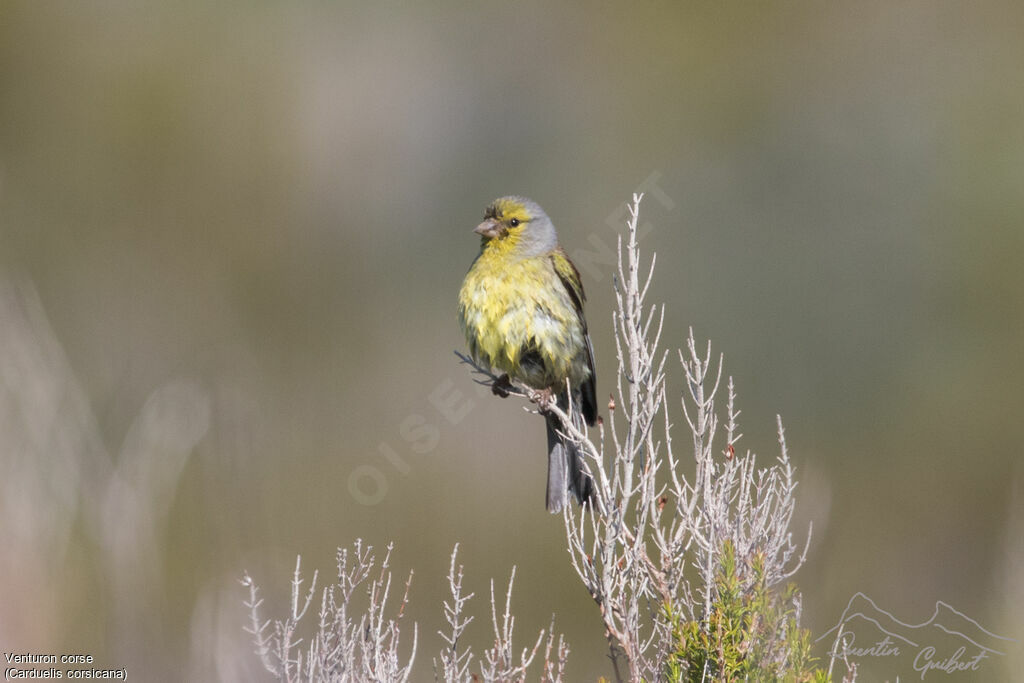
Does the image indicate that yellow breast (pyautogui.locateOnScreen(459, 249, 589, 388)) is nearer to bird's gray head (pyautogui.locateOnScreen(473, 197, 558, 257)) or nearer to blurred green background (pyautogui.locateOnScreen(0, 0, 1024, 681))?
bird's gray head (pyautogui.locateOnScreen(473, 197, 558, 257))

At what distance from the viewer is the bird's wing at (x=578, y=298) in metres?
5.84

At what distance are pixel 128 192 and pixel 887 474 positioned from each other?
1481 centimetres

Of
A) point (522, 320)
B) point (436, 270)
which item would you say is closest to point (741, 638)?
point (522, 320)

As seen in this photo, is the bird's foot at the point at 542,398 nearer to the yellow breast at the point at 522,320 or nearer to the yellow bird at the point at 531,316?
the yellow bird at the point at 531,316

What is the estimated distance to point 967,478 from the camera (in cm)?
1716

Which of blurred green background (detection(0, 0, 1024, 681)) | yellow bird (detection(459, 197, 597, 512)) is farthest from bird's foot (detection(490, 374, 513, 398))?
blurred green background (detection(0, 0, 1024, 681))

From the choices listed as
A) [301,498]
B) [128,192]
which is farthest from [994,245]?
[128,192]

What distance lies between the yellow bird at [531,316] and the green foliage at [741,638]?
5.86 ft

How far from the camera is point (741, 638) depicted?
361 centimetres

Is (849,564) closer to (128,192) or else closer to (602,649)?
(602,649)

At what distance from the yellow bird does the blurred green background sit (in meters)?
3.38

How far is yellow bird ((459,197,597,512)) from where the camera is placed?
18.3 feet

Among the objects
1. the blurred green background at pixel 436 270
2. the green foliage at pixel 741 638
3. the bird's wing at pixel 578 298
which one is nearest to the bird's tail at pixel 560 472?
the bird's wing at pixel 578 298

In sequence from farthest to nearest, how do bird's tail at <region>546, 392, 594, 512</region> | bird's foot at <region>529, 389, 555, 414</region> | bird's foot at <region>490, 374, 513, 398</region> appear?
bird's foot at <region>490, 374, 513, 398</region>
bird's tail at <region>546, 392, 594, 512</region>
bird's foot at <region>529, 389, 555, 414</region>
